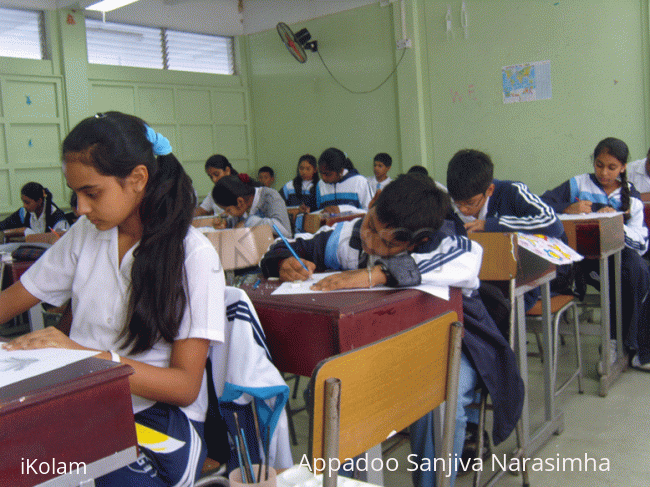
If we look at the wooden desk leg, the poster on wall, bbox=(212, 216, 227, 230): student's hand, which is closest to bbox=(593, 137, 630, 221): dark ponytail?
the wooden desk leg

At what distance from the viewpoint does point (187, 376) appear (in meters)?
1.07

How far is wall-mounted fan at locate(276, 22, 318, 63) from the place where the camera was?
6684mm

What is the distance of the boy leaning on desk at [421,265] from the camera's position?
4.46ft

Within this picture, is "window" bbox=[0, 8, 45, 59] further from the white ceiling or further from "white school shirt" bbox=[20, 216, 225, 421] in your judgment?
"white school shirt" bbox=[20, 216, 225, 421]

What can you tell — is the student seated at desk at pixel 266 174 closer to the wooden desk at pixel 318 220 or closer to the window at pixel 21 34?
the window at pixel 21 34

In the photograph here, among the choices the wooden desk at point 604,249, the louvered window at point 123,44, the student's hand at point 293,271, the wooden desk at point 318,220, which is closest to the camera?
the student's hand at point 293,271

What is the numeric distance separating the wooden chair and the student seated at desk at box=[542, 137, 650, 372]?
84.1 inches

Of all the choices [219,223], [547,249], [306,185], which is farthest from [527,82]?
[547,249]

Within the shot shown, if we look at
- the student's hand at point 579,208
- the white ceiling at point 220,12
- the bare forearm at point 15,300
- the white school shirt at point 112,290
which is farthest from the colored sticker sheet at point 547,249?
the white ceiling at point 220,12

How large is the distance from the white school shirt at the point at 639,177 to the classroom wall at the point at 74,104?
15.7 feet

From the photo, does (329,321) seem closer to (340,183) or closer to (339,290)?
(339,290)

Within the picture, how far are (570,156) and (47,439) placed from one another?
196 inches

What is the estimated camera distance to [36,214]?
5.20m

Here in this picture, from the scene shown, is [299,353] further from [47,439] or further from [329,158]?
[329,158]
